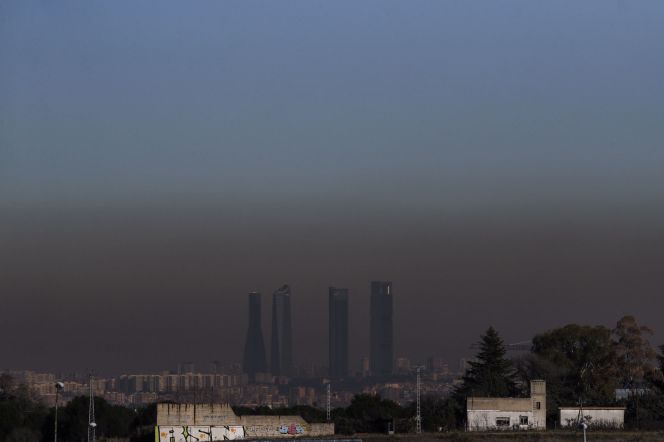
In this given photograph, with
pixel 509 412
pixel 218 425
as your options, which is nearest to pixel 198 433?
pixel 218 425

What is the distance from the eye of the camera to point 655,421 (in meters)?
98.5

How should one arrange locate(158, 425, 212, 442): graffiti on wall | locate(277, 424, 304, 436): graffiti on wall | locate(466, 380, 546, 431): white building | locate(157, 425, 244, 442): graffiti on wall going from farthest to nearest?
1. locate(466, 380, 546, 431): white building
2. locate(277, 424, 304, 436): graffiti on wall
3. locate(157, 425, 244, 442): graffiti on wall
4. locate(158, 425, 212, 442): graffiti on wall

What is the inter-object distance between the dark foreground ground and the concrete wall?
5409 millimetres

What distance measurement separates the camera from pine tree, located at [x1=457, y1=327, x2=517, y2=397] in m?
110

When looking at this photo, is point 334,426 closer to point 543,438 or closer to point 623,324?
point 543,438

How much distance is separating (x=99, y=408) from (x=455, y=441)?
32.8 meters

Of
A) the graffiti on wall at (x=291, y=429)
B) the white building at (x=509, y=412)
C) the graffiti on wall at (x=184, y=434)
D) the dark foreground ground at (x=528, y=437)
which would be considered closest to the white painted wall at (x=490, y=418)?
the white building at (x=509, y=412)

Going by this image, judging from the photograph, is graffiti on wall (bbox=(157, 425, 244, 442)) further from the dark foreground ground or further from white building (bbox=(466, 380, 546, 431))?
white building (bbox=(466, 380, 546, 431))

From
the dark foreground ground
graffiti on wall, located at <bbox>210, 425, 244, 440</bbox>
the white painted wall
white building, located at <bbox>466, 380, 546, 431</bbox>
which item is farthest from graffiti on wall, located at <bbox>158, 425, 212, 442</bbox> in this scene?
the white painted wall

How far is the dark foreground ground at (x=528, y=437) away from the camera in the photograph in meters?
87.6

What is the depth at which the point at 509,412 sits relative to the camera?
96.1m

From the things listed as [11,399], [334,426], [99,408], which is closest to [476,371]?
[334,426]

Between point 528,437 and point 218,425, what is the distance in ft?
68.8

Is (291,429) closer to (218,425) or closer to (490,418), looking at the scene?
(218,425)
